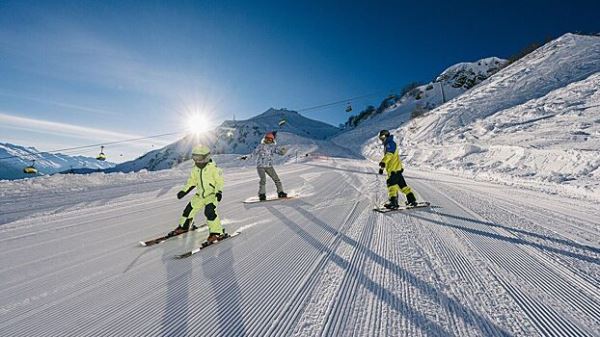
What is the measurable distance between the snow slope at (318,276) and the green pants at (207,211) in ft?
1.04

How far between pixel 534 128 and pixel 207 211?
54.6ft

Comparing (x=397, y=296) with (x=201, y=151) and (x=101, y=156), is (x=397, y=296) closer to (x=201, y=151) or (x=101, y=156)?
(x=201, y=151)

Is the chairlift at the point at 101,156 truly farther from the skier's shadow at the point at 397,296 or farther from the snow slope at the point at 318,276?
the skier's shadow at the point at 397,296

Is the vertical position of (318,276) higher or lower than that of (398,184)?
lower

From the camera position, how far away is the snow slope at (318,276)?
196 cm

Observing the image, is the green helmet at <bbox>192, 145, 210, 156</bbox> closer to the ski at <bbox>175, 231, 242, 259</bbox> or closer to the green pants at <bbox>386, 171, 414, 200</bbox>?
the ski at <bbox>175, 231, 242, 259</bbox>

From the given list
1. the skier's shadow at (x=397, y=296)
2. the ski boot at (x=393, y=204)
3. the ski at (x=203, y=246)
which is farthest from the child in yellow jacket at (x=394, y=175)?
the ski at (x=203, y=246)

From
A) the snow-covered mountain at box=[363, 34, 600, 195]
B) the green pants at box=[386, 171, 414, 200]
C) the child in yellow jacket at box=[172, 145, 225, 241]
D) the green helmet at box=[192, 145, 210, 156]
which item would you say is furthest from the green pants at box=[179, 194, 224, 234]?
the snow-covered mountain at box=[363, 34, 600, 195]

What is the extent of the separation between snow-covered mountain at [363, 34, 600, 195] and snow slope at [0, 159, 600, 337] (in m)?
4.78

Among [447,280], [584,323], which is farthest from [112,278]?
[584,323]

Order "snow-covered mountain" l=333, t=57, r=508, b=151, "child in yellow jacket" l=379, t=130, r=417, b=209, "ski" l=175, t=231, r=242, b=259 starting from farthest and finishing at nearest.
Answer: "snow-covered mountain" l=333, t=57, r=508, b=151
"child in yellow jacket" l=379, t=130, r=417, b=209
"ski" l=175, t=231, r=242, b=259

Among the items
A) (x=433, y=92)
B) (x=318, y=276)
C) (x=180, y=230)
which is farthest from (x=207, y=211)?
(x=433, y=92)

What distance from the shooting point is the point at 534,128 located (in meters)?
13.7

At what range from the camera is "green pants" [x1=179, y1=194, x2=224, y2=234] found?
13.1ft
